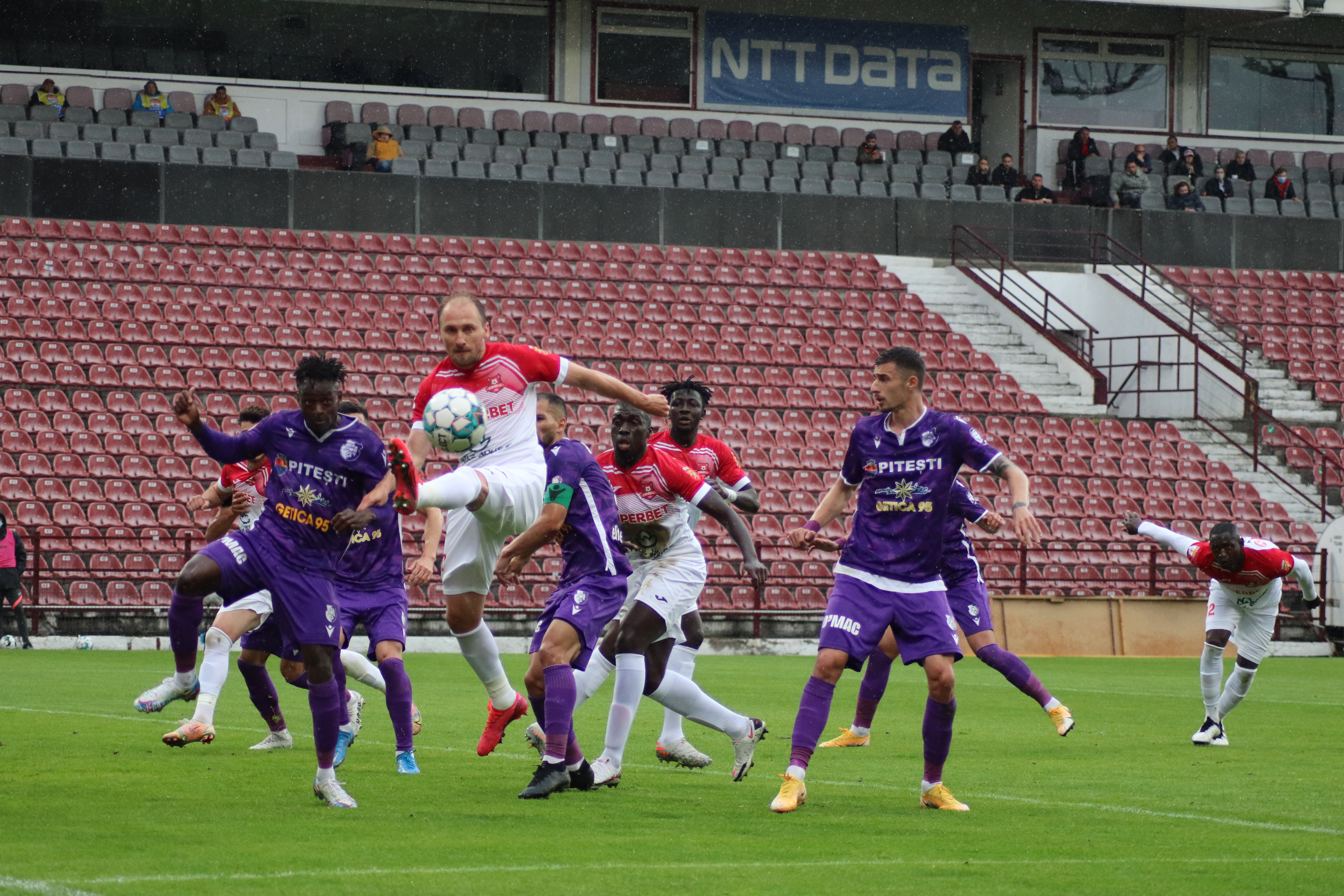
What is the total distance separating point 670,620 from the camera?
8781mm

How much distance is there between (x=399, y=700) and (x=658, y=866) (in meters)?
3.09

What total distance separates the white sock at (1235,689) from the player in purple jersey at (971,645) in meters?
1.35

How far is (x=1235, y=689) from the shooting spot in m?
12.2

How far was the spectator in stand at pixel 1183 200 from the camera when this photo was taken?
33875 mm

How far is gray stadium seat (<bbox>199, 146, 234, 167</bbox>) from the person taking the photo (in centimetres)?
2802

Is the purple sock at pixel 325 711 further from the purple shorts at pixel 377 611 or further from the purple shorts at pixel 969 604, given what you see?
the purple shorts at pixel 969 604

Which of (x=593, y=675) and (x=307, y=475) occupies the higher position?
(x=307, y=475)

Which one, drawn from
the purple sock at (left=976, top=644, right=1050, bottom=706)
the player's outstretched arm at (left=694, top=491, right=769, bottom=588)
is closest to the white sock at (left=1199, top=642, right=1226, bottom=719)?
the purple sock at (left=976, top=644, right=1050, bottom=706)

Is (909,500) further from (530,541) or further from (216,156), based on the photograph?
(216,156)

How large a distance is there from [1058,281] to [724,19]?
9.34m

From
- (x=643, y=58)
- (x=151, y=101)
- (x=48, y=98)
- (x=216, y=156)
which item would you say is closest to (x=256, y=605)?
(x=216, y=156)

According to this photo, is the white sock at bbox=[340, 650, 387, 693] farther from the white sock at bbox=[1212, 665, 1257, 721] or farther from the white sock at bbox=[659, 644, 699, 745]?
the white sock at bbox=[1212, 665, 1257, 721]

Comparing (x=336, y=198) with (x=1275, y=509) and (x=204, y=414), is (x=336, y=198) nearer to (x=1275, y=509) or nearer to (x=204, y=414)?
(x=204, y=414)

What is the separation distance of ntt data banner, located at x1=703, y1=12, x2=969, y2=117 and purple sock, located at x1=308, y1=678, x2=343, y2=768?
29.3m
